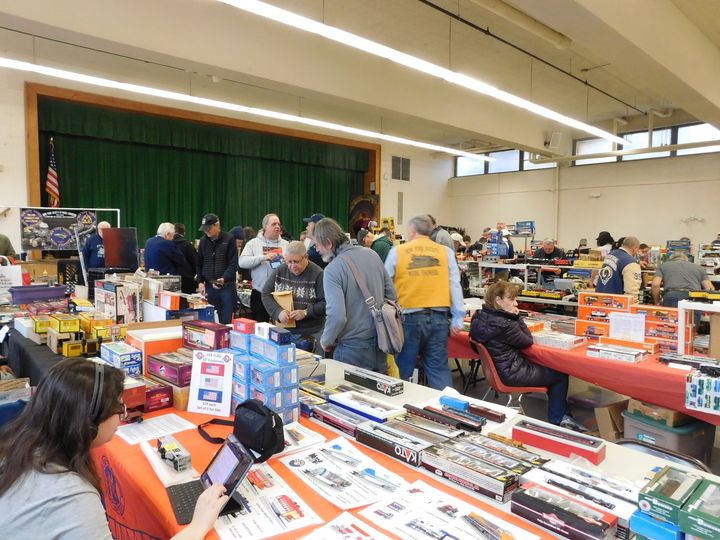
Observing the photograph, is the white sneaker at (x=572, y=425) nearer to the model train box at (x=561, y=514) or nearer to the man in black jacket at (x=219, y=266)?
the model train box at (x=561, y=514)

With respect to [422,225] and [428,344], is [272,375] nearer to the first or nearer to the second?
[428,344]

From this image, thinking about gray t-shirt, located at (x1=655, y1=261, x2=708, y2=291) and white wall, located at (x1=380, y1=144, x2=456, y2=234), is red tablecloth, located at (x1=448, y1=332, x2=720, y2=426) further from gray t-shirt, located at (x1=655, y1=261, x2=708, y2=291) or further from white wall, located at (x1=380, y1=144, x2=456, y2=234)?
white wall, located at (x1=380, y1=144, x2=456, y2=234)

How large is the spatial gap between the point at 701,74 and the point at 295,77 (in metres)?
5.43

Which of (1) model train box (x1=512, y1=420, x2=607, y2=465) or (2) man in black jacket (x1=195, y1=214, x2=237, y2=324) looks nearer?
(1) model train box (x1=512, y1=420, x2=607, y2=465)

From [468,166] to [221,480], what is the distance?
14522mm

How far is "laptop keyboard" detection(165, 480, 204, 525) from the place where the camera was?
1234mm

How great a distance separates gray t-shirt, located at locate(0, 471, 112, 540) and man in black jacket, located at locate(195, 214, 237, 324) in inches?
163

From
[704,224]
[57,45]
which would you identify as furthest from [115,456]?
[704,224]

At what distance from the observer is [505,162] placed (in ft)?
46.0

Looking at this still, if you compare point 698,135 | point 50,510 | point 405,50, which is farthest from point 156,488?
point 698,135

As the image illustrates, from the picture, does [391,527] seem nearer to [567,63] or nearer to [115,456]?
[115,456]

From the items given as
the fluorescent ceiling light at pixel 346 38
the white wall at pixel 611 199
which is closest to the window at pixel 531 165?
the white wall at pixel 611 199

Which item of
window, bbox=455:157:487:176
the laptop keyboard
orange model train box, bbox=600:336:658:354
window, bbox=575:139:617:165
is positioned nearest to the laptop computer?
the laptop keyboard

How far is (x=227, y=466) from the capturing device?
1.29 meters
